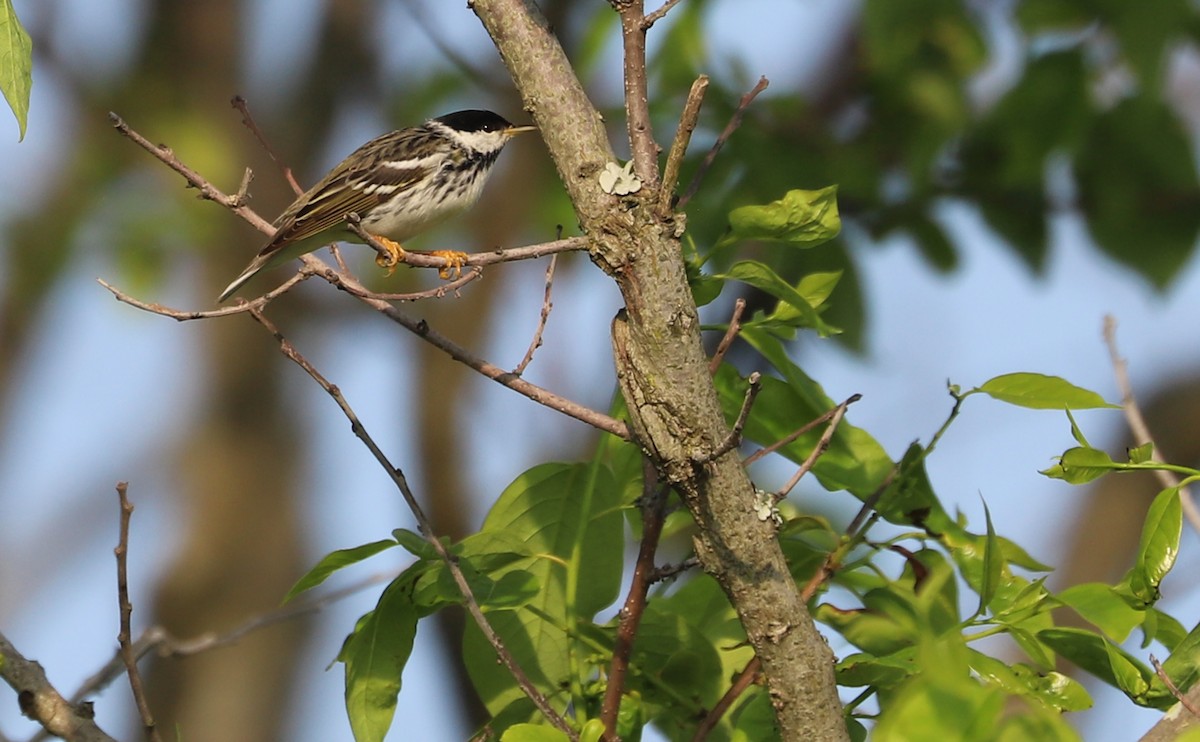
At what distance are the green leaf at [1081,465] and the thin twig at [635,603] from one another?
735mm

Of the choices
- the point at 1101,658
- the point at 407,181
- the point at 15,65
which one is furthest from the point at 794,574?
the point at 407,181

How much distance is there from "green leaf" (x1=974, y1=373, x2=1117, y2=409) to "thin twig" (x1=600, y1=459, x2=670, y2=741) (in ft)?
2.33

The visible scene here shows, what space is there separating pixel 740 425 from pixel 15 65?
1345mm

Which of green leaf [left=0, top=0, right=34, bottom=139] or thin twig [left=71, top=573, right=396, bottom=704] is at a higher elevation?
green leaf [left=0, top=0, right=34, bottom=139]

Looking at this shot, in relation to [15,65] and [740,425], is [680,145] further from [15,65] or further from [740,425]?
[15,65]

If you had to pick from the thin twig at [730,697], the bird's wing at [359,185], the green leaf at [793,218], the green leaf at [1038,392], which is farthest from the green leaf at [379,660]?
the bird's wing at [359,185]

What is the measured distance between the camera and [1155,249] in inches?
237

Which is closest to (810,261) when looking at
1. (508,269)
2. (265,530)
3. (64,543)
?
(508,269)

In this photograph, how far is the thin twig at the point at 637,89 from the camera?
93.5 inches

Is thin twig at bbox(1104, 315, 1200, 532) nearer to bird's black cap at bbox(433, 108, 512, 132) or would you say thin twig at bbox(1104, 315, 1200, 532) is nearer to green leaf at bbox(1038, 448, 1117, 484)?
green leaf at bbox(1038, 448, 1117, 484)

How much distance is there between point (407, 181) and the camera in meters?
5.91

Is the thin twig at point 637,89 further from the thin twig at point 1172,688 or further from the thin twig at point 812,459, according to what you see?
the thin twig at point 1172,688

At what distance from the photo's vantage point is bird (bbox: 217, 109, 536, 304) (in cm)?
552

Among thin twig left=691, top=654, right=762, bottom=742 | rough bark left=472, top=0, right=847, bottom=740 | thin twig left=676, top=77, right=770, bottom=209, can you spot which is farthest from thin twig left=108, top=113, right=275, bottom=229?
thin twig left=691, top=654, right=762, bottom=742
